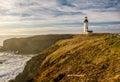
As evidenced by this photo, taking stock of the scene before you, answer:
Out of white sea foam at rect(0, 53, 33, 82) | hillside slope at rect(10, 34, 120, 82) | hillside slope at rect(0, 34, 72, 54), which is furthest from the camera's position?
hillside slope at rect(0, 34, 72, 54)

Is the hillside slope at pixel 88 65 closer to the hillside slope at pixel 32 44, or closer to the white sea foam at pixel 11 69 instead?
the white sea foam at pixel 11 69

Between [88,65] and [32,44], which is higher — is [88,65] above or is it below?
above

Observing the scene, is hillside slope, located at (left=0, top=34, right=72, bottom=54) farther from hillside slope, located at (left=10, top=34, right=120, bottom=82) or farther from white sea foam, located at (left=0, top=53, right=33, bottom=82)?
hillside slope, located at (left=10, top=34, right=120, bottom=82)

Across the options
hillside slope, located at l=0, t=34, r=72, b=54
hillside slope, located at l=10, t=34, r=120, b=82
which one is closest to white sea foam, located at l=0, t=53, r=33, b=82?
hillside slope, located at l=10, t=34, r=120, b=82

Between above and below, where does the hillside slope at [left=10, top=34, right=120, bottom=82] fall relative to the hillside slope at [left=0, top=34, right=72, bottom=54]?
above

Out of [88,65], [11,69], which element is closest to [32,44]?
[11,69]

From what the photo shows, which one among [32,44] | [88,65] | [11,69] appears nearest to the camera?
[88,65]

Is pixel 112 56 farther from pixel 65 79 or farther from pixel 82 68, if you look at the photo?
pixel 65 79

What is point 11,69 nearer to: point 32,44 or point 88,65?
point 88,65

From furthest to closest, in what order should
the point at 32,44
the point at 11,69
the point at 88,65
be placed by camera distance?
the point at 32,44
the point at 11,69
the point at 88,65

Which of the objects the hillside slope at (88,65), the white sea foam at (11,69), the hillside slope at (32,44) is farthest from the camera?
the hillside slope at (32,44)

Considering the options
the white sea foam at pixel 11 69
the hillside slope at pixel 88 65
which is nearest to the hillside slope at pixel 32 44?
the white sea foam at pixel 11 69

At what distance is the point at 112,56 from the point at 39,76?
7.17 meters

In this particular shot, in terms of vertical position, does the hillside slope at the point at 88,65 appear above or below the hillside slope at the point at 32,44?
above
